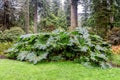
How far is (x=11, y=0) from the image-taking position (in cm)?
1401

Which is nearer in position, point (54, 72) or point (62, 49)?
point (54, 72)

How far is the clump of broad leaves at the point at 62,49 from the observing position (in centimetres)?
593

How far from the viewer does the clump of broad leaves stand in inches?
233

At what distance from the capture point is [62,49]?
6.38 metres

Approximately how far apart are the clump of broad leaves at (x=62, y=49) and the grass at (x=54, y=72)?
0.39 m

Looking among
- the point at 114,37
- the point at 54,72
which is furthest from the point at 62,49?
the point at 114,37

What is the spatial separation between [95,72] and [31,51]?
226cm

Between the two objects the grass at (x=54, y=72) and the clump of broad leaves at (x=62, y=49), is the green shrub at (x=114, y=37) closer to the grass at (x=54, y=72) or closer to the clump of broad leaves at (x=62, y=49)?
the clump of broad leaves at (x=62, y=49)

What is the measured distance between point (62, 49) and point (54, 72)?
1.53 metres

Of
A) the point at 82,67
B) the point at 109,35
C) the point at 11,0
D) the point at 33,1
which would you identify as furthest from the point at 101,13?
the point at 33,1

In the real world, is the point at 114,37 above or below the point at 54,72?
below

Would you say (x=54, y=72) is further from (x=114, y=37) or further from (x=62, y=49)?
(x=114, y=37)

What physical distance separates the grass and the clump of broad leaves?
39 centimetres

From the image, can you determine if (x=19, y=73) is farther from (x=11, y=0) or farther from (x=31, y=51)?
(x=11, y=0)
